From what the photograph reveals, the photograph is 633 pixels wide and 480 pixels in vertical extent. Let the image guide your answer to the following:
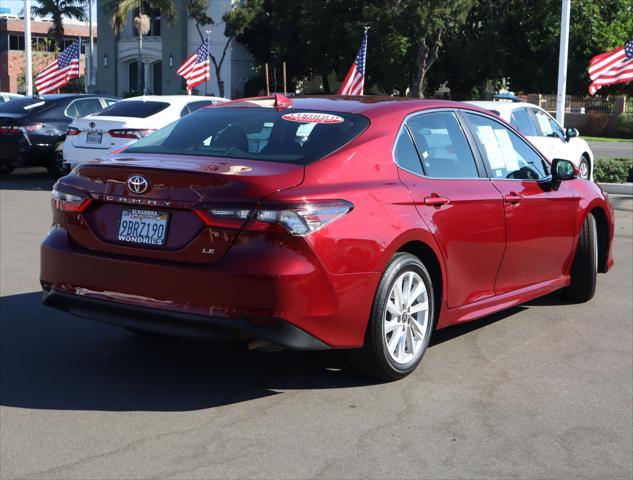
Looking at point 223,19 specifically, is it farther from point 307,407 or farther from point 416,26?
point 307,407

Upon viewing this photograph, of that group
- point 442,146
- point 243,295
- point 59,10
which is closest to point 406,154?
point 442,146

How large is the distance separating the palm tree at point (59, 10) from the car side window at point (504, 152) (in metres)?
70.0

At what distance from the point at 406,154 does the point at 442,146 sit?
462mm

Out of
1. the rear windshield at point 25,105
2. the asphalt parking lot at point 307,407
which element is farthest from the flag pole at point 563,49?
the asphalt parking lot at point 307,407

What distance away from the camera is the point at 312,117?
5.66m

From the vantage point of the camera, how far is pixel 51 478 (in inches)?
160

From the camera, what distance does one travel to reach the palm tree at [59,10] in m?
72.0

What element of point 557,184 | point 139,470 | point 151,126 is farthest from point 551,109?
point 139,470

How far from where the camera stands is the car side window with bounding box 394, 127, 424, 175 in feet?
18.4

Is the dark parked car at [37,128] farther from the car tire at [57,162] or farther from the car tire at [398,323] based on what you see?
the car tire at [398,323]

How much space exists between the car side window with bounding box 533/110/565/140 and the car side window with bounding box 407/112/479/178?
27.7 ft

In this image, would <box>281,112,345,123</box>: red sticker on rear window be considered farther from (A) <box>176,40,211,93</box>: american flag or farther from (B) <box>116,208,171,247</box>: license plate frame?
(A) <box>176,40,211,93</box>: american flag

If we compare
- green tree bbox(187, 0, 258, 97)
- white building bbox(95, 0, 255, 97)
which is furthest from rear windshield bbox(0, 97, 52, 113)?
white building bbox(95, 0, 255, 97)

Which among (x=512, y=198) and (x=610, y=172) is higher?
(x=512, y=198)
